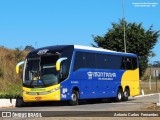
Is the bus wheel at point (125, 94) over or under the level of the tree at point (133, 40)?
under

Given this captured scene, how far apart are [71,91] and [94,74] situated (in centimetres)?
305

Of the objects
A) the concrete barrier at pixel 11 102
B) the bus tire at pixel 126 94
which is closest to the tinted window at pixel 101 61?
the bus tire at pixel 126 94

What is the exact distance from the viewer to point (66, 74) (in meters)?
27.2

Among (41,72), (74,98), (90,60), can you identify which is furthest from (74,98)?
(90,60)

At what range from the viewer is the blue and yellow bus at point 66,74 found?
26.9 m

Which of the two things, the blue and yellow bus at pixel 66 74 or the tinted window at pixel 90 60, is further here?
the tinted window at pixel 90 60

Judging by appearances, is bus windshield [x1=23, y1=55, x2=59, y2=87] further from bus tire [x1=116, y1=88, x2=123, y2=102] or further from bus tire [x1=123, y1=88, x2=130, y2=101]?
bus tire [x1=123, y1=88, x2=130, y2=101]

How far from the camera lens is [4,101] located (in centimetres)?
2775

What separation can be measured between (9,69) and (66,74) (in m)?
17.2

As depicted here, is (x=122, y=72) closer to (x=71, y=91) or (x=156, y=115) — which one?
(x=71, y=91)

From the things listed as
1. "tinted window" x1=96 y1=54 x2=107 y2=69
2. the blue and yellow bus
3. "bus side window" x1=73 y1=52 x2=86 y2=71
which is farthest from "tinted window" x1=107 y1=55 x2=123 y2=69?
"bus side window" x1=73 y1=52 x2=86 y2=71

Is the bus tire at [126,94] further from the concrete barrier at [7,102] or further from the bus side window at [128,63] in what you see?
the concrete barrier at [7,102]

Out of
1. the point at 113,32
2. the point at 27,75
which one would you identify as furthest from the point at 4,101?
the point at 113,32

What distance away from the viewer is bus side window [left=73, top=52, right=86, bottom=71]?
91.8 feet
